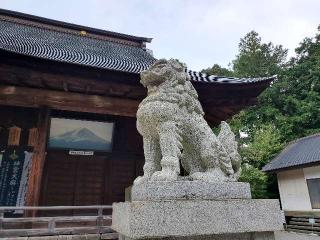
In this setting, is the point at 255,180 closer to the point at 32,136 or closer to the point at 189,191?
the point at 32,136

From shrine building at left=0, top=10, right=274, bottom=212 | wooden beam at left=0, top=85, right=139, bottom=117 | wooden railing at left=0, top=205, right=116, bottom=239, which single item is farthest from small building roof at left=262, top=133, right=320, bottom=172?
wooden railing at left=0, top=205, right=116, bottom=239

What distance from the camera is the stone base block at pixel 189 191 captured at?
93.3 inches

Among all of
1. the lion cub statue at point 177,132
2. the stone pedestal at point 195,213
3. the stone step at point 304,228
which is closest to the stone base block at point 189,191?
the stone pedestal at point 195,213

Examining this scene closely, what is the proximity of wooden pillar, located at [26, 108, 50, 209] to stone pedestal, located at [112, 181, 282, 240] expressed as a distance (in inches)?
163

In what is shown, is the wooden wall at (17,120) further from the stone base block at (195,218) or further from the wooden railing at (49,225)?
the stone base block at (195,218)

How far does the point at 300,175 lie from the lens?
1453 centimetres

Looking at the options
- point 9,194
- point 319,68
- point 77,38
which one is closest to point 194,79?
point 9,194

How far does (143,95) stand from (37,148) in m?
2.75

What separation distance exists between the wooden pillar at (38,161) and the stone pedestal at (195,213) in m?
4.13

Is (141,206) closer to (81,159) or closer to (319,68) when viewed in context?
(81,159)

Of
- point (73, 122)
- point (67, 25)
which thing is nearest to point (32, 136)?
point (73, 122)

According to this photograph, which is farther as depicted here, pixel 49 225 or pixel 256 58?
pixel 256 58

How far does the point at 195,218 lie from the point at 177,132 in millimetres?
815

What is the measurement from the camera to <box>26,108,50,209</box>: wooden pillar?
20.3 ft
